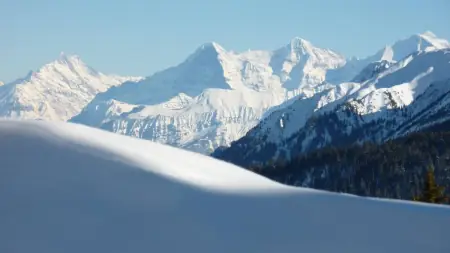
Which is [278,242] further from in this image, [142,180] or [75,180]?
[75,180]

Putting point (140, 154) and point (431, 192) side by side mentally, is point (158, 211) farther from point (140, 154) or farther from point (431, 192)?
point (431, 192)

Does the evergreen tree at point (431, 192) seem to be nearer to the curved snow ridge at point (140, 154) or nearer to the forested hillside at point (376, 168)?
the curved snow ridge at point (140, 154)

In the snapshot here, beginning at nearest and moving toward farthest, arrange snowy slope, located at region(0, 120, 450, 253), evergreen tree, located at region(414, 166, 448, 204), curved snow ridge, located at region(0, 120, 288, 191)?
snowy slope, located at region(0, 120, 450, 253)
curved snow ridge, located at region(0, 120, 288, 191)
evergreen tree, located at region(414, 166, 448, 204)

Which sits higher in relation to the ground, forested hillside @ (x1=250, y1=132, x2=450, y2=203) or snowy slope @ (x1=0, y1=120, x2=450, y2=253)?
forested hillside @ (x1=250, y1=132, x2=450, y2=203)

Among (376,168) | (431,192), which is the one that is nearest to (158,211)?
(431,192)

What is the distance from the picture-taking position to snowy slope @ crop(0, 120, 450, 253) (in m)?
9.32

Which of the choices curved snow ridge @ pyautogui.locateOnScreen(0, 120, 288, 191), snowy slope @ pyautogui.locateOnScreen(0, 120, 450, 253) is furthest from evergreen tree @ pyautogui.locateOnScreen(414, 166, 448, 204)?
snowy slope @ pyautogui.locateOnScreen(0, 120, 450, 253)

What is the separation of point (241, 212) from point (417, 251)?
306 cm

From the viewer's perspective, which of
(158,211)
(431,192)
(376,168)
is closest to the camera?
(158,211)

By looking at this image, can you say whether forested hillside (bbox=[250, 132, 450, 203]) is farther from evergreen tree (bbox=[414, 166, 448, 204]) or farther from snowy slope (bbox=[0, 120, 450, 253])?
snowy slope (bbox=[0, 120, 450, 253])

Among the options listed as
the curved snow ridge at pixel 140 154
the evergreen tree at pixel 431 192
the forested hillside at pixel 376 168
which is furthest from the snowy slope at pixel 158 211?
the forested hillside at pixel 376 168

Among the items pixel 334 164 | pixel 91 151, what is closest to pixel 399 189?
pixel 334 164

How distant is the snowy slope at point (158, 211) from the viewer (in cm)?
932

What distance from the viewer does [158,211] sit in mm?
10266
